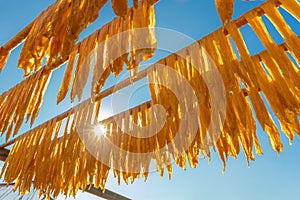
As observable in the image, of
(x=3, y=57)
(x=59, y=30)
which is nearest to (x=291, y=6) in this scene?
(x=59, y=30)

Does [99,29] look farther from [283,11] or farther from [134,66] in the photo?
[283,11]

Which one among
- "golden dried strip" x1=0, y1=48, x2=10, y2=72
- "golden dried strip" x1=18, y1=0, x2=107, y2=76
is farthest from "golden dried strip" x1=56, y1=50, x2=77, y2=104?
"golden dried strip" x1=0, y1=48, x2=10, y2=72

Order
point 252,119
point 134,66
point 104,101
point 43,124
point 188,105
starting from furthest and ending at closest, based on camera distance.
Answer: point 43,124 → point 104,101 → point 252,119 → point 188,105 → point 134,66

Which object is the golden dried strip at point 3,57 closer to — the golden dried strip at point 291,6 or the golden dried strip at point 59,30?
the golden dried strip at point 59,30

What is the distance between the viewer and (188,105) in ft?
3.85

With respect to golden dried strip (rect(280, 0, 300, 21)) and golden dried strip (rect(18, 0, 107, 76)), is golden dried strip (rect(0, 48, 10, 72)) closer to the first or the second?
golden dried strip (rect(18, 0, 107, 76))

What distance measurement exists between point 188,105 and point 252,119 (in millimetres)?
446

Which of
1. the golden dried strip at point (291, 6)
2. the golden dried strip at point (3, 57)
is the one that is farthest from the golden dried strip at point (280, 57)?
the golden dried strip at point (3, 57)

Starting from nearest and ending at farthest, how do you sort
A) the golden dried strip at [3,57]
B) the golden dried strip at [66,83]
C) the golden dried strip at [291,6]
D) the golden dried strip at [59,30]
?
the golden dried strip at [59,30], the golden dried strip at [291,6], the golden dried strip at [66,83], the golden dried strip at [3,57]

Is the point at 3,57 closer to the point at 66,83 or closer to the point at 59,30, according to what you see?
the point at 66,83

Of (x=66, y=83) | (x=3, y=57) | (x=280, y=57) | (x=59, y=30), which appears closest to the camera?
(x=59, y=30)

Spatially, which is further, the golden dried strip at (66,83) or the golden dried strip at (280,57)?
the golden dried strip at (66,83)

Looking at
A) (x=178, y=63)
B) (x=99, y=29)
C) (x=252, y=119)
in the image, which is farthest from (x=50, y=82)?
(x=252, y=119)

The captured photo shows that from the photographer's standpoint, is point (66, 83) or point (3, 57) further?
point (3, 57)
